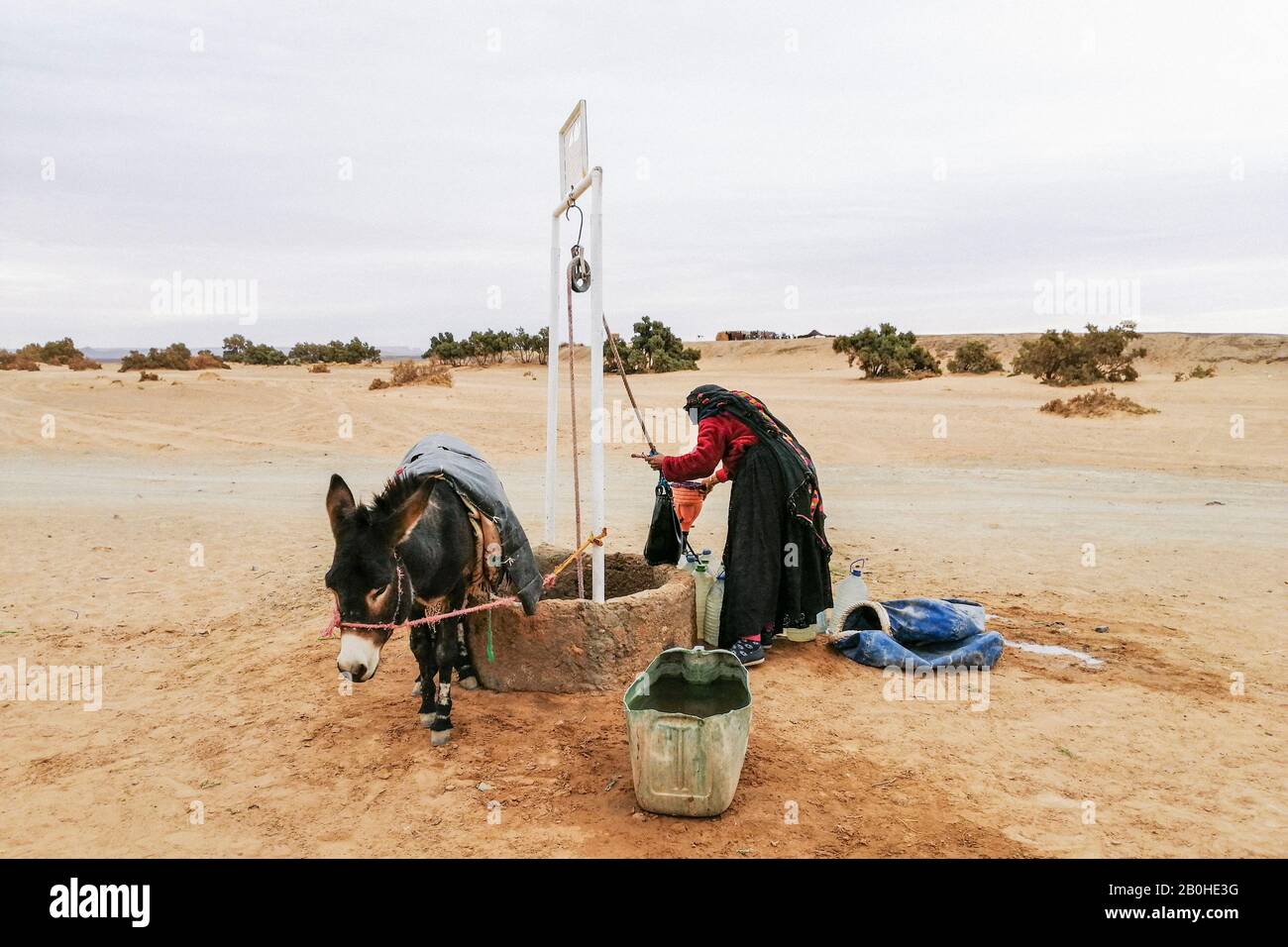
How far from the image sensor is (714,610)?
18.3ft

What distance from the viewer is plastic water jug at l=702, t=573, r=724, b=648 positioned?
Answer: 5.57 metres

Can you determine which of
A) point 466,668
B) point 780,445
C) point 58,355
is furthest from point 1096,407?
point 58,355

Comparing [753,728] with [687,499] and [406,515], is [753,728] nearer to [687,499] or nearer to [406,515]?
[687,499]

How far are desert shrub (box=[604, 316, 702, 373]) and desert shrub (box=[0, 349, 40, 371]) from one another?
22.8 meters

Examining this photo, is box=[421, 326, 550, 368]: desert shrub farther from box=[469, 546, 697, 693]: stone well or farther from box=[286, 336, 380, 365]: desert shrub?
box=[469, 546, 697, 693]: stone well

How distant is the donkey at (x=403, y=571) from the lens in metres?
3.43

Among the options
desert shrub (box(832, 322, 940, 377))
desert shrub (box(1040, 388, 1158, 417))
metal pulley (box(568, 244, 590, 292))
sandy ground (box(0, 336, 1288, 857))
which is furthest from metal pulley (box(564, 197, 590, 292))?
desert shrub (box(832, 322, 940, 377))

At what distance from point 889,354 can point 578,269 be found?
2872 centimetres

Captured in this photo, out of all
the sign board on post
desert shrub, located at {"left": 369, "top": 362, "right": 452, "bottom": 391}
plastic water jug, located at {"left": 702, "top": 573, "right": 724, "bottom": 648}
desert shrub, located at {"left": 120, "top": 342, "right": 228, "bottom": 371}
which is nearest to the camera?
the sign board on post

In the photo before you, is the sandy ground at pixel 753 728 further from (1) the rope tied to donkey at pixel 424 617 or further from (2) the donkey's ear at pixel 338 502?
(2) the donkey's ear at pixel 338 502

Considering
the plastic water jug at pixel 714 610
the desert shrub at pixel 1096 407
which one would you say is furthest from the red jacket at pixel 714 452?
the desert shrub at pixel 1096 407

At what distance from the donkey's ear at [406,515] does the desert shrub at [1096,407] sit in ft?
62.2

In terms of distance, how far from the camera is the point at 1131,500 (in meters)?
11.2

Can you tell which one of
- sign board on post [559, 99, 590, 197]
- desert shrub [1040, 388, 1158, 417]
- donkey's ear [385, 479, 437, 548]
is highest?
sign board on post [559, 99, 590, 197]
